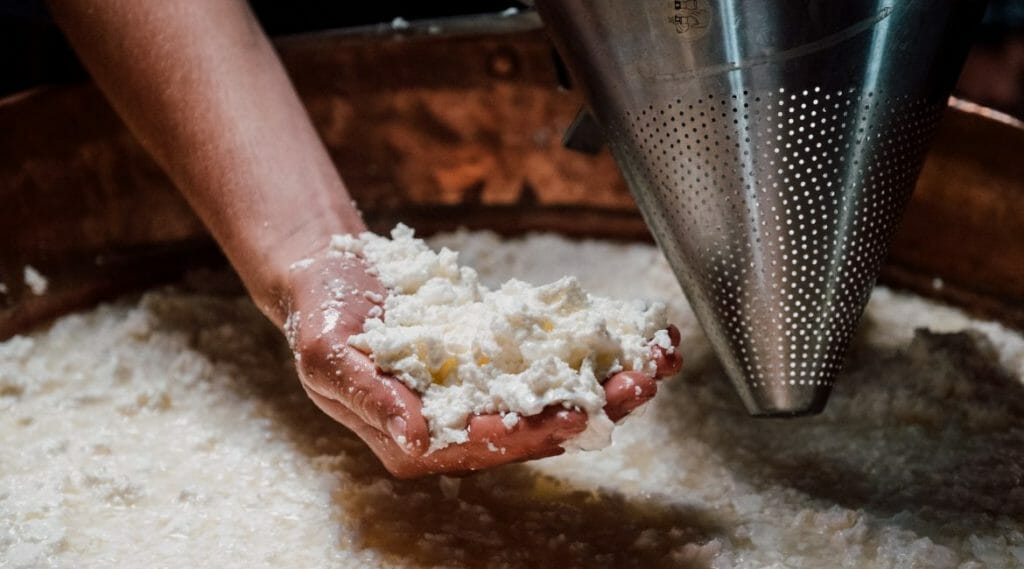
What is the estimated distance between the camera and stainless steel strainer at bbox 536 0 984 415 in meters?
0.85

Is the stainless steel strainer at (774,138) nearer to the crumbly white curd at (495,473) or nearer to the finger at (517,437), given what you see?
the crumbly white curd at (495,473)

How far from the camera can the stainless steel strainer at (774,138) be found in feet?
2.80

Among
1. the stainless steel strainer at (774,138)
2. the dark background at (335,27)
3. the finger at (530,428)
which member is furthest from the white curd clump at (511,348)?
the dark background at (335,27)

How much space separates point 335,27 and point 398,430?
1.18 metres

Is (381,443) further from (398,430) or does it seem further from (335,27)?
(335,27)

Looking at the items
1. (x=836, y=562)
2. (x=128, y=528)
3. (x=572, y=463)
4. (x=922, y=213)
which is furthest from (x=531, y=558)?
(x=922, y=213)

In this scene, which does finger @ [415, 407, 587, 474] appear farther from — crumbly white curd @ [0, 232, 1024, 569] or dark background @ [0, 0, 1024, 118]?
dark background @ [0, 0, 1024, 118]

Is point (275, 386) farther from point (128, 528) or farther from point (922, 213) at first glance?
point (922, 213)

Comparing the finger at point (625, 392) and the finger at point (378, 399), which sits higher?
the finger at point (378, 399)

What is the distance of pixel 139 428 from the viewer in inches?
41.8

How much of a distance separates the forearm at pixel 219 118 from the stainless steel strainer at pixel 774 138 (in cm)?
32

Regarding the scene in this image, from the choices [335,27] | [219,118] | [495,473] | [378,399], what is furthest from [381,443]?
[335,27]

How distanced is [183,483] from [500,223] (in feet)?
2.29

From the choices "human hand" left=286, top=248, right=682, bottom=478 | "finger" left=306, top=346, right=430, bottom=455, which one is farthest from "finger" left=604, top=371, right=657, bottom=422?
"finger" left=306, top=346, right=430, bottom=455
